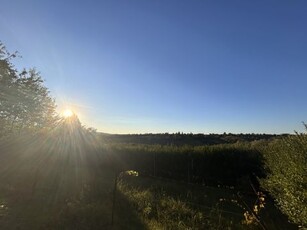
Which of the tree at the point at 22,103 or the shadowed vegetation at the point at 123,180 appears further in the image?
the tree at the point at 22,103

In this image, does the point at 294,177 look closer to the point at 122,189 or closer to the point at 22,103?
the point at 122,189

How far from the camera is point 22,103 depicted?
29.9 m

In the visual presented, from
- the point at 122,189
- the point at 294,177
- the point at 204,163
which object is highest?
the point at 204,163

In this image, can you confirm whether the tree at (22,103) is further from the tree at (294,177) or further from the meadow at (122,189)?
the tree at (294,177)

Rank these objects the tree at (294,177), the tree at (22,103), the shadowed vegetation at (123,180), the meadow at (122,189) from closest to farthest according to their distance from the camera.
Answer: the tree at (294,177)
the shadowed vegetation at (123,180)
the meadow at (122,189)
the tree at (22,103)

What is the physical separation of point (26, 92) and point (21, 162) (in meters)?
11.1

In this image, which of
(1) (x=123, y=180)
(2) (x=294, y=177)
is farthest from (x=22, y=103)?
(2) (x=294, y=177)

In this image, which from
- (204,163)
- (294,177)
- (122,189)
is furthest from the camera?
(204,163)

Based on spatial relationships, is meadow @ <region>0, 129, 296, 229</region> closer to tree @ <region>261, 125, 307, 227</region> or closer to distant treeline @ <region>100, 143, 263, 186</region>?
distant treeline @ <region>100, 143, 263, 186</region>

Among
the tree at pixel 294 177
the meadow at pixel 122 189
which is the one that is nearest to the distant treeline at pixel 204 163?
the meadow at pixel 122 189

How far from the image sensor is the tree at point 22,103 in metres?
27.1

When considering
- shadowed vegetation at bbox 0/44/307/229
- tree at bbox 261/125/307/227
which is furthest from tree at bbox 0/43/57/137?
tree at bbox 261/125/307/227

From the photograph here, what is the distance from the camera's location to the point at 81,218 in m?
10.5

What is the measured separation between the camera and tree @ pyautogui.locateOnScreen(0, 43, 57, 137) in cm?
2706
